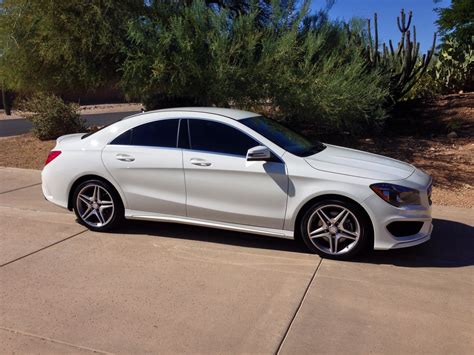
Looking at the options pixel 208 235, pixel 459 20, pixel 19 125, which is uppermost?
pixel 459 20

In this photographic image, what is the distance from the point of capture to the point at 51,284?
4.36 m

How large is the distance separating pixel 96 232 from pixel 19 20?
7737 millimetres

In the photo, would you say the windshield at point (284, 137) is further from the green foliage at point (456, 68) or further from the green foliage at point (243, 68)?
the green foliage at point (456, 68)

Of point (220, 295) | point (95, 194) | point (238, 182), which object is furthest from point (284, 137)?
point (95, 194)

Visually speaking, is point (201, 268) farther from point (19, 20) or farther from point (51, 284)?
point (19, 20)

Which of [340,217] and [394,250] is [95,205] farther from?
[394,250]

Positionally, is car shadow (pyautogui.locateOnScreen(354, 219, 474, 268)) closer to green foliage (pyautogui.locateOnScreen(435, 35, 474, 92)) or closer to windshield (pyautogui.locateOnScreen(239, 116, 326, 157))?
windshield (pyautogui.locateOnScreen(239, 116, 326, 157))

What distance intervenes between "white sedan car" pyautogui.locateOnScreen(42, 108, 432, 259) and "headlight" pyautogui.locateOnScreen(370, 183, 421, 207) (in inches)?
0.4

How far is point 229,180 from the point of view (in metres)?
5.19

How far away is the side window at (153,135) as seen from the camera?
5.60m

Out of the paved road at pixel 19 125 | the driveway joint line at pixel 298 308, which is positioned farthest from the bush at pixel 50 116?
the driveway joint line at pixel 298 308

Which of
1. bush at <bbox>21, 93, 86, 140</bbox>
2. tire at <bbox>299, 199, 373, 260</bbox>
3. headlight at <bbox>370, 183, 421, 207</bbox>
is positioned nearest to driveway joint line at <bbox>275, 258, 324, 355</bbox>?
tire at <bbox>299, 199, 373, 260</bbox>

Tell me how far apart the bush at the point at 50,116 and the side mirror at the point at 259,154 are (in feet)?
31.0

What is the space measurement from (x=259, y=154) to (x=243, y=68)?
17.4ft
